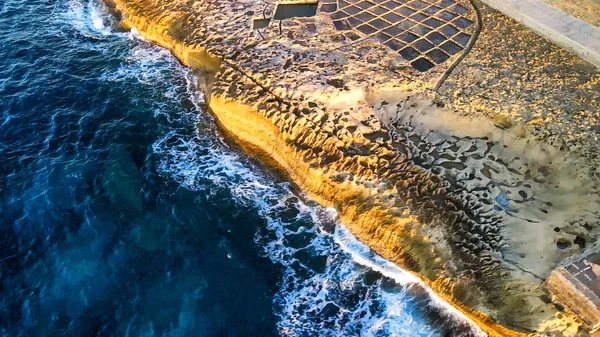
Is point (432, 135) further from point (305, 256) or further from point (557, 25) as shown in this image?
point (557, 25)

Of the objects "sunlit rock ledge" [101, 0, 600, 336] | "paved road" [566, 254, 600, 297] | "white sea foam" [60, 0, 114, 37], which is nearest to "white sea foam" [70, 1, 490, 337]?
"sunlit rock ledge" [101, 0, 600, 336]

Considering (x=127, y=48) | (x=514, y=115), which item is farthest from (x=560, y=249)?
(x=127, y=48)

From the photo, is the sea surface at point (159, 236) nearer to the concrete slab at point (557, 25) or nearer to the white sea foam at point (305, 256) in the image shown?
the white sea foam at point (305, 256)

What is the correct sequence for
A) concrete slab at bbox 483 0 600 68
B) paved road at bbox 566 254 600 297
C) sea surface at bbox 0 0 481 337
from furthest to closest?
concrete slab at bbox 483 0 600 68 < sea surface at bbox 0 0 481 337 < paved road at bbox 566 254 600 297

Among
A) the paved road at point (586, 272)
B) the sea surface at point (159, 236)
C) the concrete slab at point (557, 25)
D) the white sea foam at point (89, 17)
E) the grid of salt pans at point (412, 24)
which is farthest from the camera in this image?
the white sea foam at point (89, 17)

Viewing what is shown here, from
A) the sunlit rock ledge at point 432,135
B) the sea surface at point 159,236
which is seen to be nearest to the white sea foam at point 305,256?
the sea surface at point 159,236

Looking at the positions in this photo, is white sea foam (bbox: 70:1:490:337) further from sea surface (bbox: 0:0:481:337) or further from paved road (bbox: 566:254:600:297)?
paved road (bbox: 566:254:600:297)
